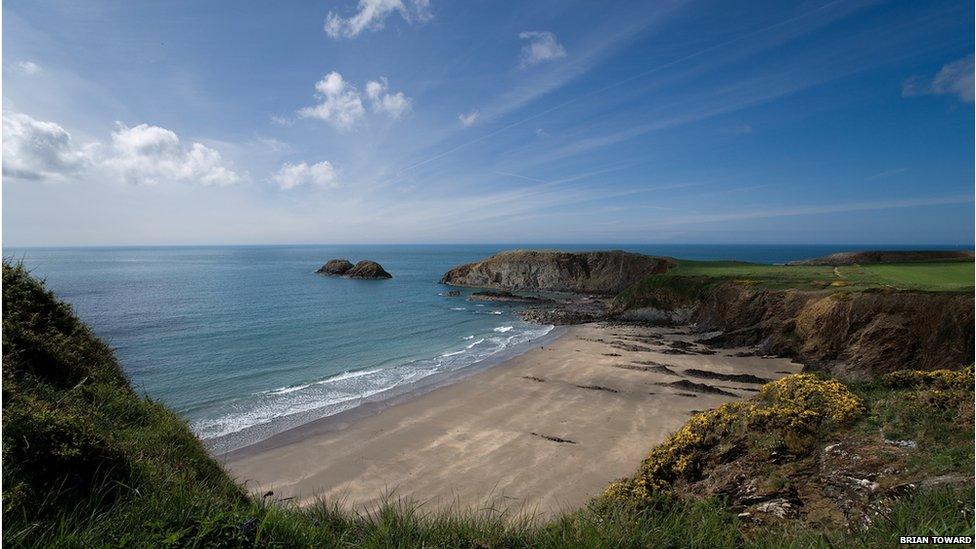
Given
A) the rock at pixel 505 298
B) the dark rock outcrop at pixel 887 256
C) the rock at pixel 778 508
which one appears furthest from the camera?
the rock at pixel 505 298

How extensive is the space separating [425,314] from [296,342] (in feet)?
64.5

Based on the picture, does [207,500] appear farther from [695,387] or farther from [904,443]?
[695,387]

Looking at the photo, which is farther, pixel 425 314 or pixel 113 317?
pixel 425 314

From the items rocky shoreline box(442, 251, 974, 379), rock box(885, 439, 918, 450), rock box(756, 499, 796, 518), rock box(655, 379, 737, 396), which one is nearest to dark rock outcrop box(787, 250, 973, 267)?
rocky shoreline box(442, 251, 974, 379)

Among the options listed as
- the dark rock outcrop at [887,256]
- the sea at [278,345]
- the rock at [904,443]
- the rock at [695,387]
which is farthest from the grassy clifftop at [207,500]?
the dark rock outcrop at [887,256]

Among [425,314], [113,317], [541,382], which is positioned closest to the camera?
[541,382]

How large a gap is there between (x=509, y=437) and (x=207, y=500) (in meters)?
15.9

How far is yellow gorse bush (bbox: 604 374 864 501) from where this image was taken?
342 inches

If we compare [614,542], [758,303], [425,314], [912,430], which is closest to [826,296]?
[758,303]

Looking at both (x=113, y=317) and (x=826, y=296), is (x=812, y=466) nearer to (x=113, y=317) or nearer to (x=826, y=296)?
(x=826, y=296)

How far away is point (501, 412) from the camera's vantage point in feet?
73.7

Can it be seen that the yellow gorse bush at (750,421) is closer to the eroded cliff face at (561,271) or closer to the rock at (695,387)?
the rock at (695,387)

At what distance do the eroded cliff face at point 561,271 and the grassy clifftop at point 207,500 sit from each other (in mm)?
65754

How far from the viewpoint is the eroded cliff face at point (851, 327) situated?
78.8 feet
